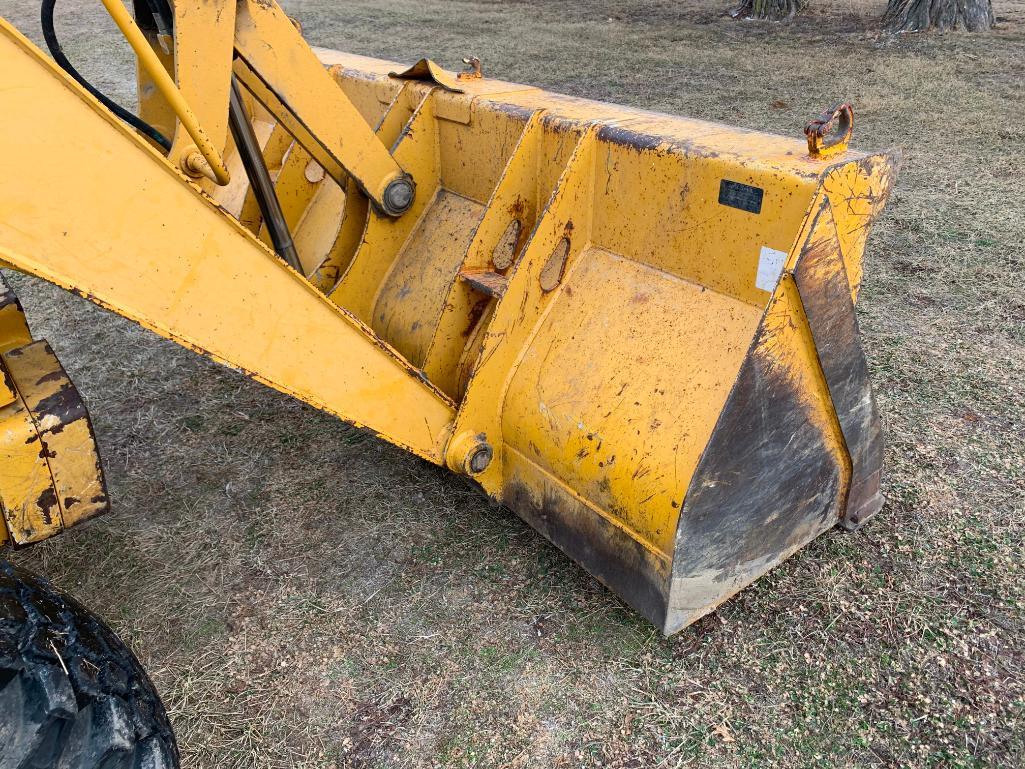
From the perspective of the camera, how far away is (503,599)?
2.48 metres

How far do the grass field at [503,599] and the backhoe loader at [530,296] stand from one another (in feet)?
0.73

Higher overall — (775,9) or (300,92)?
(300,92)

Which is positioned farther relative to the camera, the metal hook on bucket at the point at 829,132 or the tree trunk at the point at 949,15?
the tree trunk at the point at 949,15

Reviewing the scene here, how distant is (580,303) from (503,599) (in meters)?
0.95

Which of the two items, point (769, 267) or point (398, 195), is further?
point (398, 195)

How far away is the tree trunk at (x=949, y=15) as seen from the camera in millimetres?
10219

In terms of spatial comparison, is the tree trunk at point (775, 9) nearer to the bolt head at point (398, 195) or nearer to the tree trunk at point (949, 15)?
the tree trunk at point (949, 15)

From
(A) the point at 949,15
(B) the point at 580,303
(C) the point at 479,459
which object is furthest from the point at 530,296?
(A) the point at 949,15

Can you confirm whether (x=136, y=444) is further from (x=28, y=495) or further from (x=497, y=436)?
(x=497, y=436)

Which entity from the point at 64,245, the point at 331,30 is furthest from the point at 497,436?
the point at 331,30

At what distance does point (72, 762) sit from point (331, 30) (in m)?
12.0

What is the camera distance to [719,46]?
34.5 ft

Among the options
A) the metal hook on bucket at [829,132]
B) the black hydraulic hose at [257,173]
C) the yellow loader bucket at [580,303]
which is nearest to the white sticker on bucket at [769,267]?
the yellow loader bucket at [580,303]

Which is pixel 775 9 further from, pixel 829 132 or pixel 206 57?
pixel 206 57
